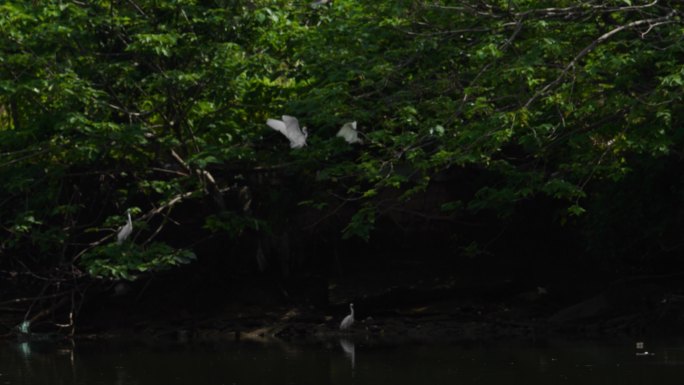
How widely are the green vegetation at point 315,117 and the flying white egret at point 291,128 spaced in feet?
0.79

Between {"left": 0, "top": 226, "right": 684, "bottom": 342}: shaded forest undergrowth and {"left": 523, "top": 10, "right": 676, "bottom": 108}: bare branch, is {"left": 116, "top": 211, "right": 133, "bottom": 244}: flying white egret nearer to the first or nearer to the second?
{"left": 0, "top": 226, "right": 684, "bottom": 342}: shaded forest undergrowth

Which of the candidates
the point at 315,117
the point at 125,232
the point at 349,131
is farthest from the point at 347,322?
the point at 349,131

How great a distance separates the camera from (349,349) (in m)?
13.3

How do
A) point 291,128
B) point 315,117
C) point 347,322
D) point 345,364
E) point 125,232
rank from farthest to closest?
point 347,322 → point 125,232 → point 291,128 → point 315,117 → point 345,364

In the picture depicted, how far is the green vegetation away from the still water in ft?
4.34

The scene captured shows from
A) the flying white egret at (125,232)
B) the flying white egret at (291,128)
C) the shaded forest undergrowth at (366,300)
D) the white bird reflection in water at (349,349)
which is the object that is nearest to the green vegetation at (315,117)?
the flying white egret at (125,232)

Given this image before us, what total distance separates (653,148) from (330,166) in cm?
446

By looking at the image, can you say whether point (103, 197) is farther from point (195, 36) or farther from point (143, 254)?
point (195, 36)

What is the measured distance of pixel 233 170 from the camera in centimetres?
1587

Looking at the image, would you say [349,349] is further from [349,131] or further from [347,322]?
[349,131]

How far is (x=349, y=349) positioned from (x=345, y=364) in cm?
182

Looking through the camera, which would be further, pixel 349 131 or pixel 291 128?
pixel 291 128

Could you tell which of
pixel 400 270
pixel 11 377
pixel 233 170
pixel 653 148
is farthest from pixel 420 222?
pixel 11 377

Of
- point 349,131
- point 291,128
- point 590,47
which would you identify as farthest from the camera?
point 291,128
